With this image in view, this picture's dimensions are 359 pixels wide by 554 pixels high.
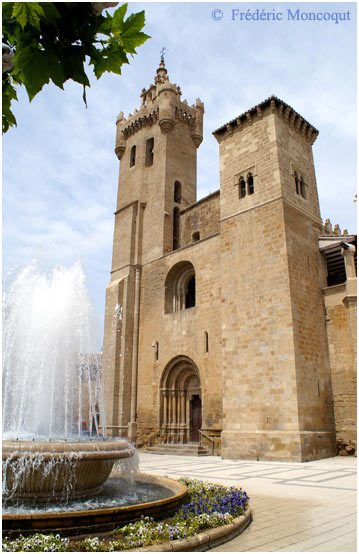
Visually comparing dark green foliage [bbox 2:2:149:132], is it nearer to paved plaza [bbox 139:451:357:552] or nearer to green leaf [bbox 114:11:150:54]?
green leaf [bbox 114:11:150:54]

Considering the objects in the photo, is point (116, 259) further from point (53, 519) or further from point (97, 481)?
point (53, 519)

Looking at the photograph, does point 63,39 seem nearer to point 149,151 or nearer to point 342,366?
point 342,366

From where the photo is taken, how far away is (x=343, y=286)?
612 inches

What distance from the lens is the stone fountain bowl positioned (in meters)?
5.09

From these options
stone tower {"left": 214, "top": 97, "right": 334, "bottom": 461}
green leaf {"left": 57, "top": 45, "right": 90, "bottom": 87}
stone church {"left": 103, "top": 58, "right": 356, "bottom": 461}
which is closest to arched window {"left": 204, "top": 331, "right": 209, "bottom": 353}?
stone church {"left": 103, "top": 58, "right": 356, "bottom": 461}

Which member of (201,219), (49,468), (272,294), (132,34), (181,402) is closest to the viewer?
(132,34)

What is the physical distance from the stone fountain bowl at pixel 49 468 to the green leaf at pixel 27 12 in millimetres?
4800

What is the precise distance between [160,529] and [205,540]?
1.56ft

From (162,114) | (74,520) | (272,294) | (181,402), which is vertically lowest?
(74,520)

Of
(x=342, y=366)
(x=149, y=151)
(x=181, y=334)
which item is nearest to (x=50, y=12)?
(x=342, y=366)

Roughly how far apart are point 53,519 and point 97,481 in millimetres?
1896

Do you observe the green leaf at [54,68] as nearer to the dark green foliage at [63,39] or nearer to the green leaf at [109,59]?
the dark green foliage at [63,39]

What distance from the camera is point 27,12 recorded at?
6.00ft

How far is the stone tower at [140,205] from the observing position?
20.5 meters
